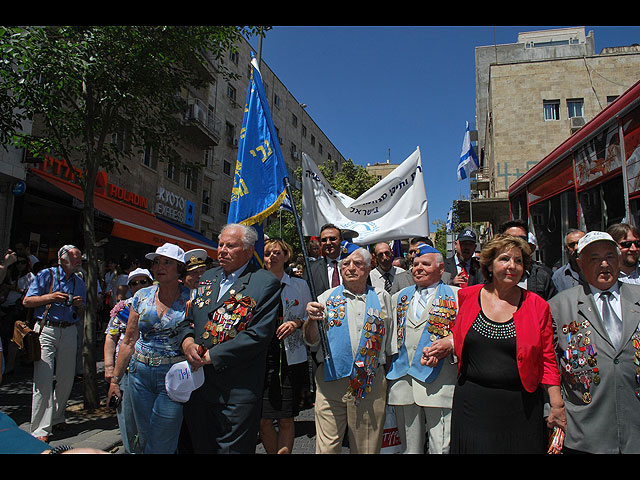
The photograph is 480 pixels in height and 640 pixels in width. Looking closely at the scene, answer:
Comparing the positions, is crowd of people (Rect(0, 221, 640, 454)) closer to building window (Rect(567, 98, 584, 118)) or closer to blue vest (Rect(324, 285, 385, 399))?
blue vest (Rect(324, 285, 385, 399))

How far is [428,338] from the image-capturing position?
3439 millimetres

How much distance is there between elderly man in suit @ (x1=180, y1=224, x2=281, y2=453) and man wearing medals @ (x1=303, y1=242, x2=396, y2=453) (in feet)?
1.67

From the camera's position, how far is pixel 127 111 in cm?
683

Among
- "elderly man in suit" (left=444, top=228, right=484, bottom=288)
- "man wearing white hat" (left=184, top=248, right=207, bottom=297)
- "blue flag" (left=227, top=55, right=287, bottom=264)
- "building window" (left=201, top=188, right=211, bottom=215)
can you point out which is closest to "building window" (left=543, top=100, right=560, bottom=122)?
"building window" (left=201, top=188, right=211, bottom=215)

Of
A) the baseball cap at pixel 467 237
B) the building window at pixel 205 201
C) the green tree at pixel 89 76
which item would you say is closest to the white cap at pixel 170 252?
the green tree at pixel 89 76

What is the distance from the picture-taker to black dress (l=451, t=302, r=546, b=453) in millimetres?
2777

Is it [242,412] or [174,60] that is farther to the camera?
[174,60]

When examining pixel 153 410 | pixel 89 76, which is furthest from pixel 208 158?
pixel 153 410

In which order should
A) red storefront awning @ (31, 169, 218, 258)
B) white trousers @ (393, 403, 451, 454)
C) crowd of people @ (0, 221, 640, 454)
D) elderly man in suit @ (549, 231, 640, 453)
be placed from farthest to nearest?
red storefront awning @ (31, 169, 218, 258) → white trousers @ (393, 403, 451, 454) → crowd of people @ (0, 221, 640, 454) → elderly man in suit @ (549, 231, 640, 453)

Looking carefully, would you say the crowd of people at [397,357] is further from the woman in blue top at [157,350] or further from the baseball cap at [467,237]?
the baseball cap at [467,237]

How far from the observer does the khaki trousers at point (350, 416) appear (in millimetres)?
3424

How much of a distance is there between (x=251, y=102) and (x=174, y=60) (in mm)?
2444
